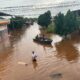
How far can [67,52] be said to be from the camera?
14.7 metres

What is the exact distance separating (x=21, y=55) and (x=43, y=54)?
1.08 meters

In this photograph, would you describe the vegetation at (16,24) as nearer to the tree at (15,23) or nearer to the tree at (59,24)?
the tree at (15,23)

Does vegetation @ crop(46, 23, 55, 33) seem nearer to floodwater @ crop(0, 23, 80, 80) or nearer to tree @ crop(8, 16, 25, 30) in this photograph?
tree @ crop(8, 16, 25, 30)

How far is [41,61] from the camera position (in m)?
13.0

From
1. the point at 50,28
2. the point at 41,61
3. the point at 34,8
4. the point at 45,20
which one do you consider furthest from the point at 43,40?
the point at 34,8

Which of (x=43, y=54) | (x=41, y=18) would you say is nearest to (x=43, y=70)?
(x=43, y=54)

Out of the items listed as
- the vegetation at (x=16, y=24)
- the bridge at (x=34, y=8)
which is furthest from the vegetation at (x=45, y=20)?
the bridge at (x=34, y=8)

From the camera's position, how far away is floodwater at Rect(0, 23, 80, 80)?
1090 cm

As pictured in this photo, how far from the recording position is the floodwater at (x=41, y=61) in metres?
10.9

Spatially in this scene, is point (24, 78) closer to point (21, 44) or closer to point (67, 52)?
point (67, 52)

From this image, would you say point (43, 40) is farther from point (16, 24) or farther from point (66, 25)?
point (16, 24)

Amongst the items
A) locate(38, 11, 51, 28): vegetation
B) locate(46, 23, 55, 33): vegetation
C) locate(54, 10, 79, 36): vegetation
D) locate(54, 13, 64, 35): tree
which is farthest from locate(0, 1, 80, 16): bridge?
locate(54, 10, 79, 36): vegetation

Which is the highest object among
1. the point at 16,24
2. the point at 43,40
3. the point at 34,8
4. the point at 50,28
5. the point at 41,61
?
the point at 34,8

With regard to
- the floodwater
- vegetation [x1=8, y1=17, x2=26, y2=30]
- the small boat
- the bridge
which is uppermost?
the bridge
